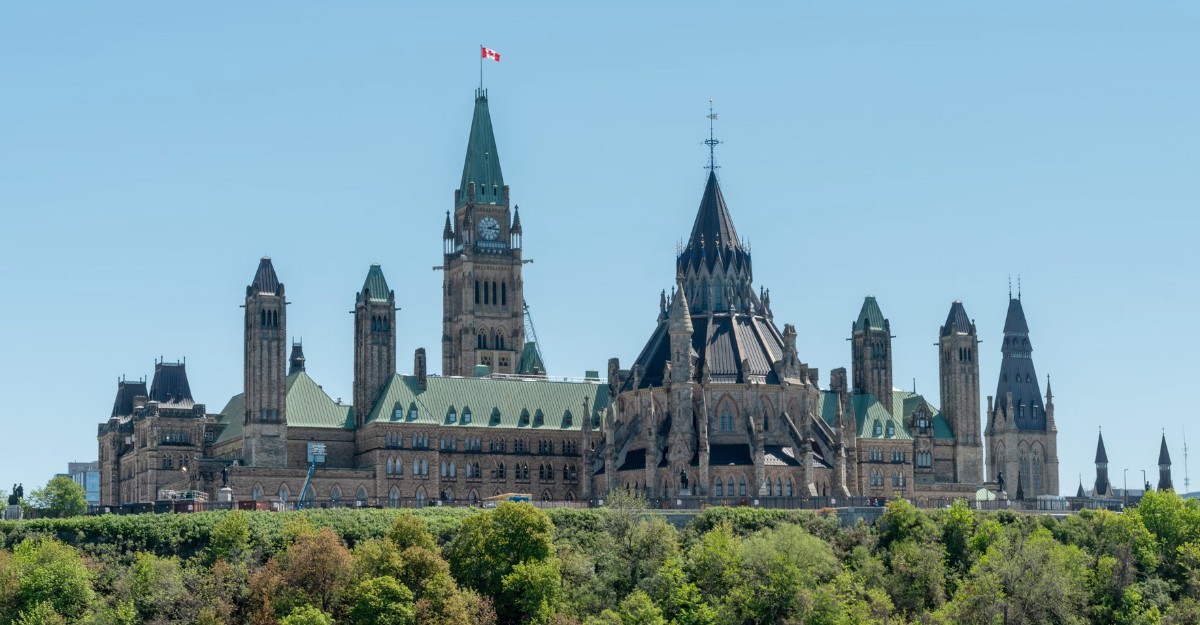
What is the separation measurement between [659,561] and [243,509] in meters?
30.8

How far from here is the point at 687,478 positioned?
571 feet

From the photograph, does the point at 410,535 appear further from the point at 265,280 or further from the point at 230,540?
the point at 265,280

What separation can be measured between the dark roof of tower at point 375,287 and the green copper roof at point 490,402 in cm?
774

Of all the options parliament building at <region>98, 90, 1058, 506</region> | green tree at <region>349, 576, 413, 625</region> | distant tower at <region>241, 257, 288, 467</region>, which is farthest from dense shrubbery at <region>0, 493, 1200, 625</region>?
distant tower at <region>241, 257, 288, 467</region>

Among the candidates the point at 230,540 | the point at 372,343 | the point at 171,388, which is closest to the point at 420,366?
the point at 372,343

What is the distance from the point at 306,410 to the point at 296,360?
30.3ft

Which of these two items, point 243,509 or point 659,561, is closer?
point 659,561

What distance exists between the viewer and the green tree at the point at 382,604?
12631 cm

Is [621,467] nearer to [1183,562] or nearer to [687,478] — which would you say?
[687,478]

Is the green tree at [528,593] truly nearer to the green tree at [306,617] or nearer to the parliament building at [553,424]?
the green tree at [306,617]

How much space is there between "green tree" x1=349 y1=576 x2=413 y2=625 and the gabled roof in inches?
2671

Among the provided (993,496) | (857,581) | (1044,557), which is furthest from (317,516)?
(993,496)

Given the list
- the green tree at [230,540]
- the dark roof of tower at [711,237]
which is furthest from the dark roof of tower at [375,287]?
the green tree at [230,540]

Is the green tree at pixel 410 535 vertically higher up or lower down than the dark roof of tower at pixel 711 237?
lower down
